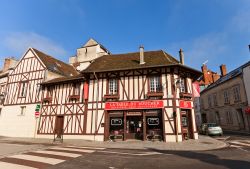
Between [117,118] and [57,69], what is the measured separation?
1111 centimetres

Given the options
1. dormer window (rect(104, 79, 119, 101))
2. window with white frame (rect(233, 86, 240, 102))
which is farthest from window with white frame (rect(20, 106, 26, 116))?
window with white frame (rect(233, 86, 240, 102))

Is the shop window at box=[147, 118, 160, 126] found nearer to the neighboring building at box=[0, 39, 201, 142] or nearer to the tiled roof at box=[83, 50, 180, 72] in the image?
the neighboring building at box=[0, 39, 201, 142]

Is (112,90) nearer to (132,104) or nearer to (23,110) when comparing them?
(132,104)

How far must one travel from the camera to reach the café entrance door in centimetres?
1401

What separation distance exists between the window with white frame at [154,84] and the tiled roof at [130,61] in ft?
3.85

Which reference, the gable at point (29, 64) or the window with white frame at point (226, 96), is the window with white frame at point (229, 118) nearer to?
the window with white frame at point (226, 96)

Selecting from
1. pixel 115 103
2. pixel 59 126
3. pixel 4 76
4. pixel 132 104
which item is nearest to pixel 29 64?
pixel 4 76

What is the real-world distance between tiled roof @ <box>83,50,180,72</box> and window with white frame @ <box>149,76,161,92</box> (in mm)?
1172

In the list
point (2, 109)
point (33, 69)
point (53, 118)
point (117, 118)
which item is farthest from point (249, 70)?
point (2, 109)

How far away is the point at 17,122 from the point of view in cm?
1809

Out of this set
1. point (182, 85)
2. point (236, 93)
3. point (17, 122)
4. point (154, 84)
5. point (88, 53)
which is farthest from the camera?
point (88, 53)

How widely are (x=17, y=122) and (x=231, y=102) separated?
26.1m

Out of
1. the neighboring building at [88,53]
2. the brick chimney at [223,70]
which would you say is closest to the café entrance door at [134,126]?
the neighboring building at [88,53]

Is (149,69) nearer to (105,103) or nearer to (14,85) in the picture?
(105,103)
